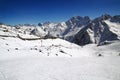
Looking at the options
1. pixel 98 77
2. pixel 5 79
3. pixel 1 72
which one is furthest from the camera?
pixel 1 72

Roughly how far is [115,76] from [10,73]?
11.9 meters

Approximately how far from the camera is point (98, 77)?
14992mm

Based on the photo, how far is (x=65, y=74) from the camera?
1592cm

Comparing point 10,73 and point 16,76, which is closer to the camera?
point 16,76

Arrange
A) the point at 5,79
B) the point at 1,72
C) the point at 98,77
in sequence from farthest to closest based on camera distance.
Answer: the point at 1,72
the point at 98,77
the point at 5,79

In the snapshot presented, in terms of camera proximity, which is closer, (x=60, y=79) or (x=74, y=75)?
(x=60, y=79)

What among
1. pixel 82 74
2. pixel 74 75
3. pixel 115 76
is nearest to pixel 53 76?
pixel 74 75

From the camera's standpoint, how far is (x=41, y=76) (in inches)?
595

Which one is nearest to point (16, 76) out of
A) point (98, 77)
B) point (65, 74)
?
point (65, 74)

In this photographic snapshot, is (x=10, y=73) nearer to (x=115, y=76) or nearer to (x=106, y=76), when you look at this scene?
(x=106, y=76)

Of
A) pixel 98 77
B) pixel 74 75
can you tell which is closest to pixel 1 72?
pixel 74 75

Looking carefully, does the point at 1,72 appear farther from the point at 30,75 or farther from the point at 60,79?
the point at 60,79

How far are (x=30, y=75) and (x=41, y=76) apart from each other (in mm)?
1332

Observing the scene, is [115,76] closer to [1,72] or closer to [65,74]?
[65,74]
